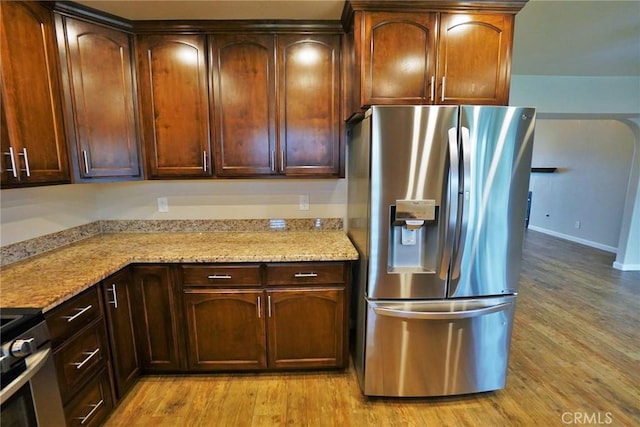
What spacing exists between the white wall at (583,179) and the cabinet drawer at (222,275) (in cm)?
593

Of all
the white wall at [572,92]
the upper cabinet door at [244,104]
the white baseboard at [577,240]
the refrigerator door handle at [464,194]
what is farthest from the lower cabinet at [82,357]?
the white baseboard at [577,240]

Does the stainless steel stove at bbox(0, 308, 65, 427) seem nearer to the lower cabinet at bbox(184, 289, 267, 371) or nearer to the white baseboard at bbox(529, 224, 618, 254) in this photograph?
the lower cabinet at bbox(184, 289, 267, 371)

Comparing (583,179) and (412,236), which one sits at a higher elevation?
(583,179)

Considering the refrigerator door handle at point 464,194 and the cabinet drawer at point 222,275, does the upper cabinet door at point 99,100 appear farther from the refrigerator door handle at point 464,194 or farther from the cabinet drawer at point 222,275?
the refrigerator door handle at point 464,194

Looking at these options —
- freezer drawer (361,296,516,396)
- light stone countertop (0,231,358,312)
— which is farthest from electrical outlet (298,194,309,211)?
freezer drawer (361,296,516,396)

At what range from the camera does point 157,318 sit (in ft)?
6.87

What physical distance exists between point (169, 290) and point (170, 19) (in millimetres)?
1767

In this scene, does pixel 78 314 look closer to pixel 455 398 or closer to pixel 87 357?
pixel 87 357

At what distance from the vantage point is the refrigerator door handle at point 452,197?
5.53 ft

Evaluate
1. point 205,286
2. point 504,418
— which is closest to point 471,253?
point 504,418

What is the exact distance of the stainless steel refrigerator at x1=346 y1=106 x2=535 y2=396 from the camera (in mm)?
1702

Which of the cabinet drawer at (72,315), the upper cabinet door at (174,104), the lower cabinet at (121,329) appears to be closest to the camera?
the cabinet drawer at (72,315)

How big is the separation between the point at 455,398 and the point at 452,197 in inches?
52.2

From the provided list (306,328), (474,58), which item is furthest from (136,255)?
(474,58)
